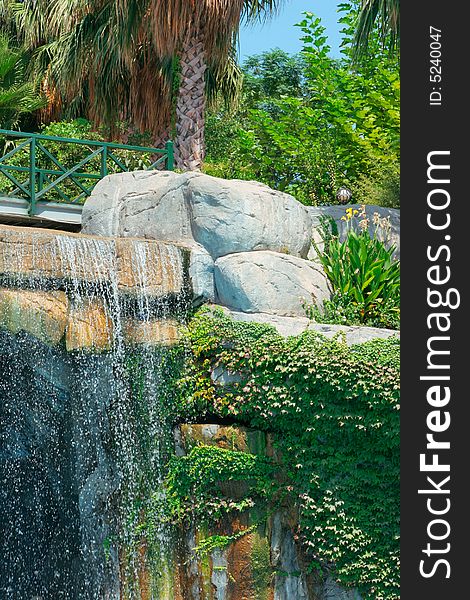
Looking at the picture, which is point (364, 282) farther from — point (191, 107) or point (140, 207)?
point (191, 107)

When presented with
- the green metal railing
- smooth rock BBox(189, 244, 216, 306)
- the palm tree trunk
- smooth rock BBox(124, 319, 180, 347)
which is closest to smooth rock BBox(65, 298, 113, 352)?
smooth rock BBox(124, 319, 180, 347)

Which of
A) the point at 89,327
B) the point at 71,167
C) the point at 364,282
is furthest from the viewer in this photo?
the point at 71,167

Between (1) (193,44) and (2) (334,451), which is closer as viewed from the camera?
(2) (334,451)

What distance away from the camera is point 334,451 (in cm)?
1245

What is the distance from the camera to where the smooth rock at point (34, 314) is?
12086mm

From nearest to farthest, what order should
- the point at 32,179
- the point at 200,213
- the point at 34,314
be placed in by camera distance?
the point at 34,314 → the point at 200,213 → the point at 32,179

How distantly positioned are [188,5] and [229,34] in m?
0.87

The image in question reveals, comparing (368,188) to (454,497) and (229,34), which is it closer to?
(229,34)

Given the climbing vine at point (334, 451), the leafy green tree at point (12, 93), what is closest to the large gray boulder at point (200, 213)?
the climbing vine at point (334, 451)

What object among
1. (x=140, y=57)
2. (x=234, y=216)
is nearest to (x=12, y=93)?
(x=140, y=57)

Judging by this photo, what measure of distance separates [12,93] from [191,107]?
17.2ft

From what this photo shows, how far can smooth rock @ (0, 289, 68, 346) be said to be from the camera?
39.7ft

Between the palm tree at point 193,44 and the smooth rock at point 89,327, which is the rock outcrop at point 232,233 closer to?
the smooth rock at point 89,327

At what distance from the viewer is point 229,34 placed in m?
17.3
